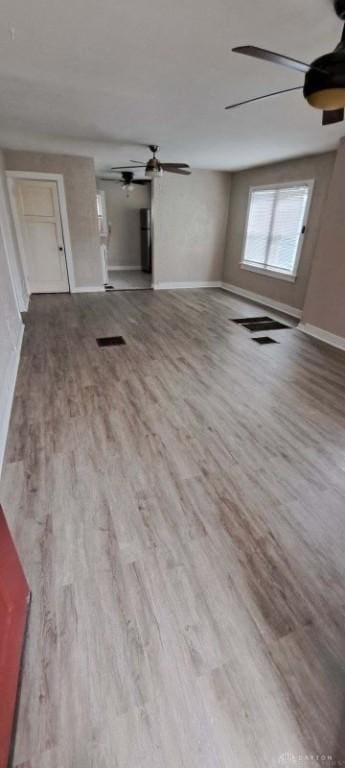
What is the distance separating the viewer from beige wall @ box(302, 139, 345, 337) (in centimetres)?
409

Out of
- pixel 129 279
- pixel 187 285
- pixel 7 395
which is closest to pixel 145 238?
pixel 129 279

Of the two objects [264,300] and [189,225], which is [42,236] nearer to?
[189,225]

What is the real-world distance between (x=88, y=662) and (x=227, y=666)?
48 cm

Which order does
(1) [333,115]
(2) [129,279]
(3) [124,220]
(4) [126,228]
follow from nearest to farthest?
1. (1) [333,115]
2. (2) [129,279]
3. (3) [124,220]
4. (4) [126,228]

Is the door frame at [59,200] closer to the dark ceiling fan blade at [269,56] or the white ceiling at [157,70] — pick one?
the white ceiling at [157,70]

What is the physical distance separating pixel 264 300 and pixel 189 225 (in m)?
2.44

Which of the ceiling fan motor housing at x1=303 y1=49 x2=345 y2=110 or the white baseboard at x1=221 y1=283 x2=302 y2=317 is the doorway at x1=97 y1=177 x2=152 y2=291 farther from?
the ceiling fan motor housing at x1=303 y1=49 x2=345 y2=110

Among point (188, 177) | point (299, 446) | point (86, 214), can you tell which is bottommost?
point (299, 446)

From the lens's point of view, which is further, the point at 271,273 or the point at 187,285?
the point at 187,285

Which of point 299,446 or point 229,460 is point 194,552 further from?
point 299,446

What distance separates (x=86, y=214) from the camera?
245 inches

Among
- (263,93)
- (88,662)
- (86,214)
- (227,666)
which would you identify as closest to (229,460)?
(227,666)

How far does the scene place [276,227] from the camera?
19.7 feet

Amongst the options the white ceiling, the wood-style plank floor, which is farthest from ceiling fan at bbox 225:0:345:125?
the wood-style plank floor
